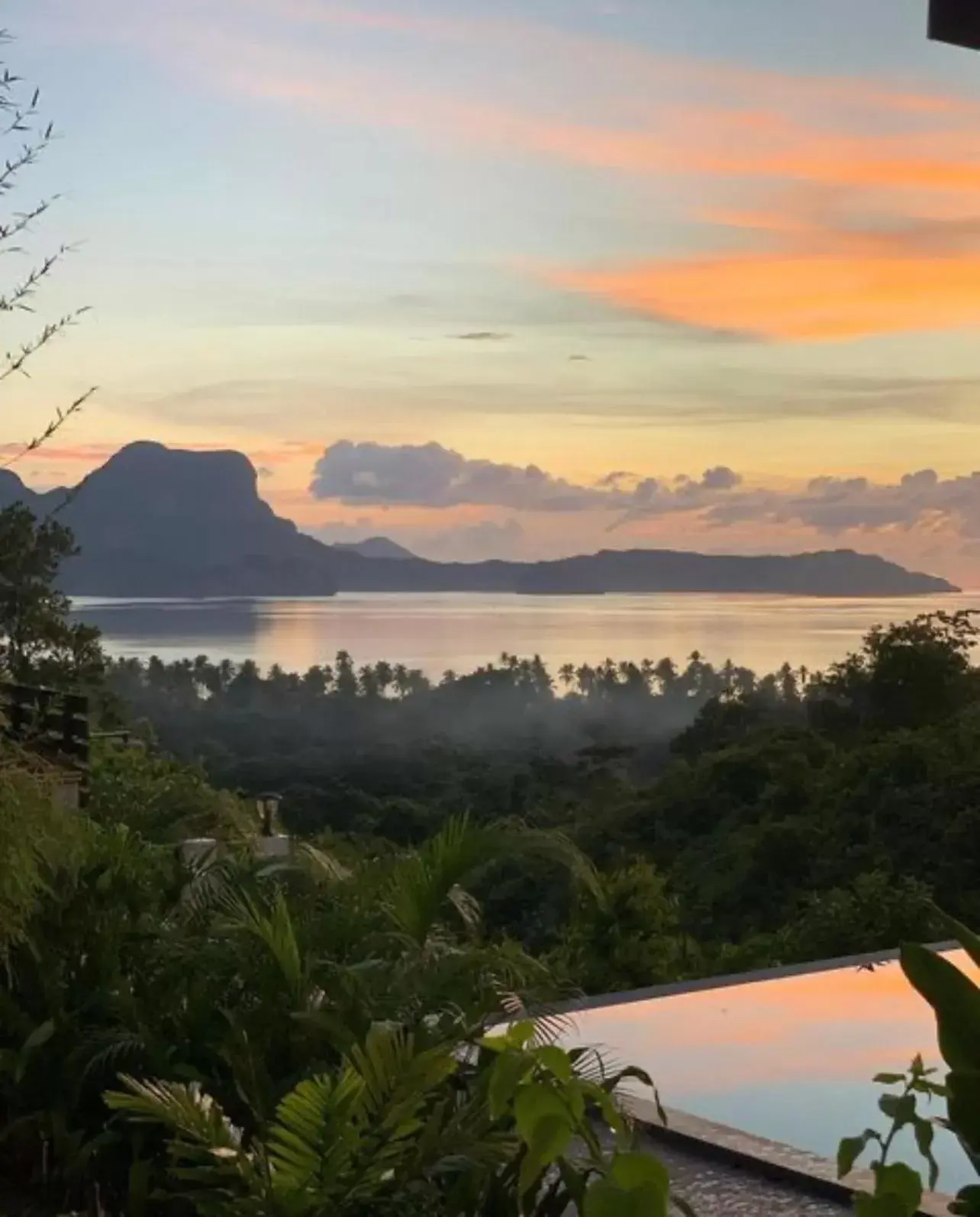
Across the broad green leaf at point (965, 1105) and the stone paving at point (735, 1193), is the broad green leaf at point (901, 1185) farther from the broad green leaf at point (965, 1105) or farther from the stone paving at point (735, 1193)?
the stone paving at point (735, 1193)

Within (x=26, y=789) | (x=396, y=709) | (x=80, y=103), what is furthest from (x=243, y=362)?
(x=26, y=789)

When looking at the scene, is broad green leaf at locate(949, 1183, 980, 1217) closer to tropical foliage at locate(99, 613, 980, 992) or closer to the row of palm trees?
tropical foliage at locate(99, 613, 980, 992)

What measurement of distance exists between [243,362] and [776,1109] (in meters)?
12.3

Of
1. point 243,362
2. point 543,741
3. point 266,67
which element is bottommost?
point 543,741

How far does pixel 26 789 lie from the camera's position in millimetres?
2830

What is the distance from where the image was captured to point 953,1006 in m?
0.95

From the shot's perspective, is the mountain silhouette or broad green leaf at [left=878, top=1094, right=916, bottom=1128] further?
the mountain silhouette

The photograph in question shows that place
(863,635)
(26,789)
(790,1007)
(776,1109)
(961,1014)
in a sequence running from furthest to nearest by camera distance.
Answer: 1. (863,635)
2. (790,1007)
3. (776,1109)
4. (26,789)
5. (961,1014)

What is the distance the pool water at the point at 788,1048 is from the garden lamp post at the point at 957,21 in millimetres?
2400

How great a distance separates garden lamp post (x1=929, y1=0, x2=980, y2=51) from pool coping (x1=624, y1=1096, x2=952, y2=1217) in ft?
6.79

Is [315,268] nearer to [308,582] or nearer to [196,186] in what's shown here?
[196,186]

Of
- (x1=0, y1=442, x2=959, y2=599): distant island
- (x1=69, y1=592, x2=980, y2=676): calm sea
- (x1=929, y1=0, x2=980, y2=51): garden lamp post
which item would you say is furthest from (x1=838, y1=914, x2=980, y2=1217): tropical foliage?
(x1=0, y1=442, x2=959, y2=599): distant island

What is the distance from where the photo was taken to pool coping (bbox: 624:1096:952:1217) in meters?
2.88

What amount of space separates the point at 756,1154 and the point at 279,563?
45.2 ft
